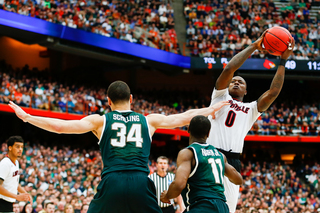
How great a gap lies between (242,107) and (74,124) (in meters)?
2.70

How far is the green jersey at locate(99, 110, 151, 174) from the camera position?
4618mm

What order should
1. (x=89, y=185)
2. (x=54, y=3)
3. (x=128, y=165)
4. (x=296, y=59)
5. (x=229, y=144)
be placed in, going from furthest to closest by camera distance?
(x=296, y=59) → (x=54, y=3) → (x=89, y=185) → (x=229, y=144) → (x=128, y=165)

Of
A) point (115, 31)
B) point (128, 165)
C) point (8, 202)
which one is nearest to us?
point (128, 165)

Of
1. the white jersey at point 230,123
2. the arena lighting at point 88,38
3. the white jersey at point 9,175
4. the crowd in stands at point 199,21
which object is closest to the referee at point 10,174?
the white jersey at point 9,175

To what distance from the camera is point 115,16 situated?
2409cm

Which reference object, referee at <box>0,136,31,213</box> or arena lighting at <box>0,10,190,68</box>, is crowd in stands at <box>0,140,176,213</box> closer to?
referee at <box>0,136,31,213</box>

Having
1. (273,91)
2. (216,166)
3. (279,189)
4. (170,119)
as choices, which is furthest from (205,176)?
(279,189)

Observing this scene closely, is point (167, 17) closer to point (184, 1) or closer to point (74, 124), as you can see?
point (184, 1)

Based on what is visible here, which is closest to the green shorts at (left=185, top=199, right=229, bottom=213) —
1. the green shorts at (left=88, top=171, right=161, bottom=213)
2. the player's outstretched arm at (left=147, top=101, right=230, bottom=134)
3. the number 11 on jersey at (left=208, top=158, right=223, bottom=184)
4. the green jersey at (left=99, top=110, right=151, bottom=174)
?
the number 11 on jersey at (left=208, top=158, right=223, bottom=184)

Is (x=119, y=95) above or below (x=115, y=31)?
below

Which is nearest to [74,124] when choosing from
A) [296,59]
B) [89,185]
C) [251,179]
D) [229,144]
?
[229,144]

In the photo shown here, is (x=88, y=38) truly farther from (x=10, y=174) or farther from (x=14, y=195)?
(x=14, y=195)

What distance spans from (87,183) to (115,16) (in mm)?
11426

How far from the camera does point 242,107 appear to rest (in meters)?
6.17
